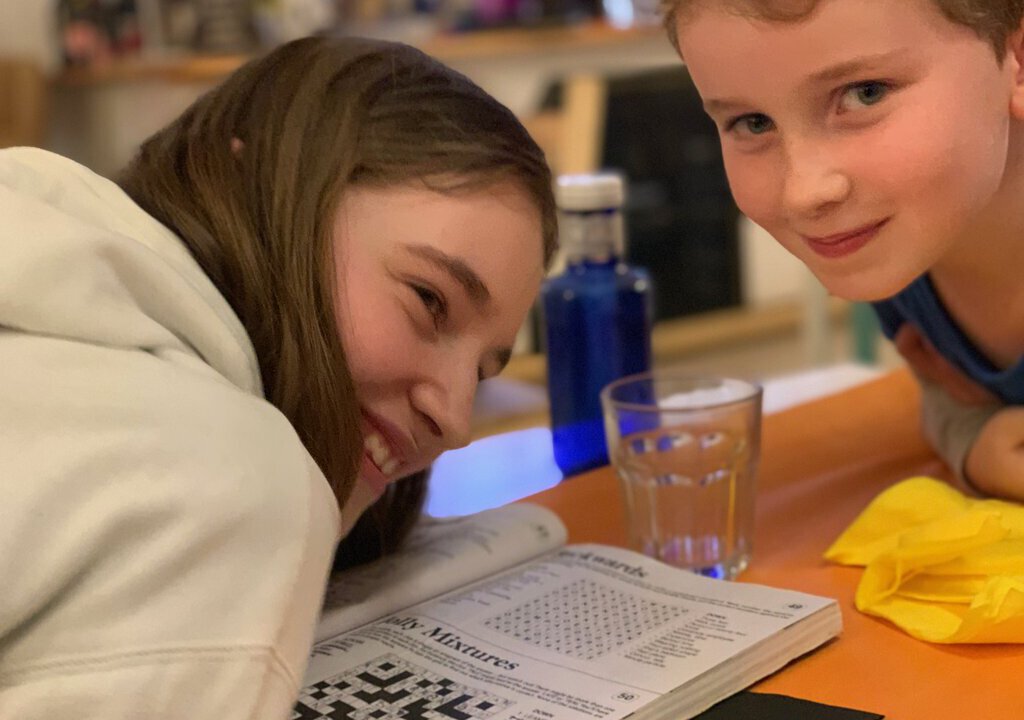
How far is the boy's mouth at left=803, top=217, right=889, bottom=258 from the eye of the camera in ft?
2.20

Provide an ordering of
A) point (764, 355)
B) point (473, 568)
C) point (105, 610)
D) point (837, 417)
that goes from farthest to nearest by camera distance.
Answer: point (764, 355)
point (837, 417)
point (473, 568)
point (105, 610)

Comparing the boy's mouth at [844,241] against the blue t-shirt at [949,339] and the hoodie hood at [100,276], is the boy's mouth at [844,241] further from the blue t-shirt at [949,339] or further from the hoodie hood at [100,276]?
the hoodie hood at [100,276]

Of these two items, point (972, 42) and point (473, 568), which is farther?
point (473, 568)

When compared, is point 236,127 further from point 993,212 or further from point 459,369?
point 993,212

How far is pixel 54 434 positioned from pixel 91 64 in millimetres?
2418

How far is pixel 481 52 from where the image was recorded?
2805mm

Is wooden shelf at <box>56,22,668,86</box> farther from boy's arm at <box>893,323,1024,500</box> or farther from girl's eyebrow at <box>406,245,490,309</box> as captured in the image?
girl's eyebrow at <box>406,245,490,309</box>

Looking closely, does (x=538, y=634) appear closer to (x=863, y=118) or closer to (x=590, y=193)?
(x=863, y=118)

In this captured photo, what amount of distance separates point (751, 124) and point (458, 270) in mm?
198

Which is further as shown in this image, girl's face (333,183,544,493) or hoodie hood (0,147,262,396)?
girl's face (333,183,544,493)

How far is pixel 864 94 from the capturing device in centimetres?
63

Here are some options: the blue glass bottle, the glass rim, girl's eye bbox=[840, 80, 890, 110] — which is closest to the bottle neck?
the blue glass bottle

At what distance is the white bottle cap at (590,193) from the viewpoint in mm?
981

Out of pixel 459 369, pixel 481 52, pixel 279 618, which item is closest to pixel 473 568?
pixel 459 369
